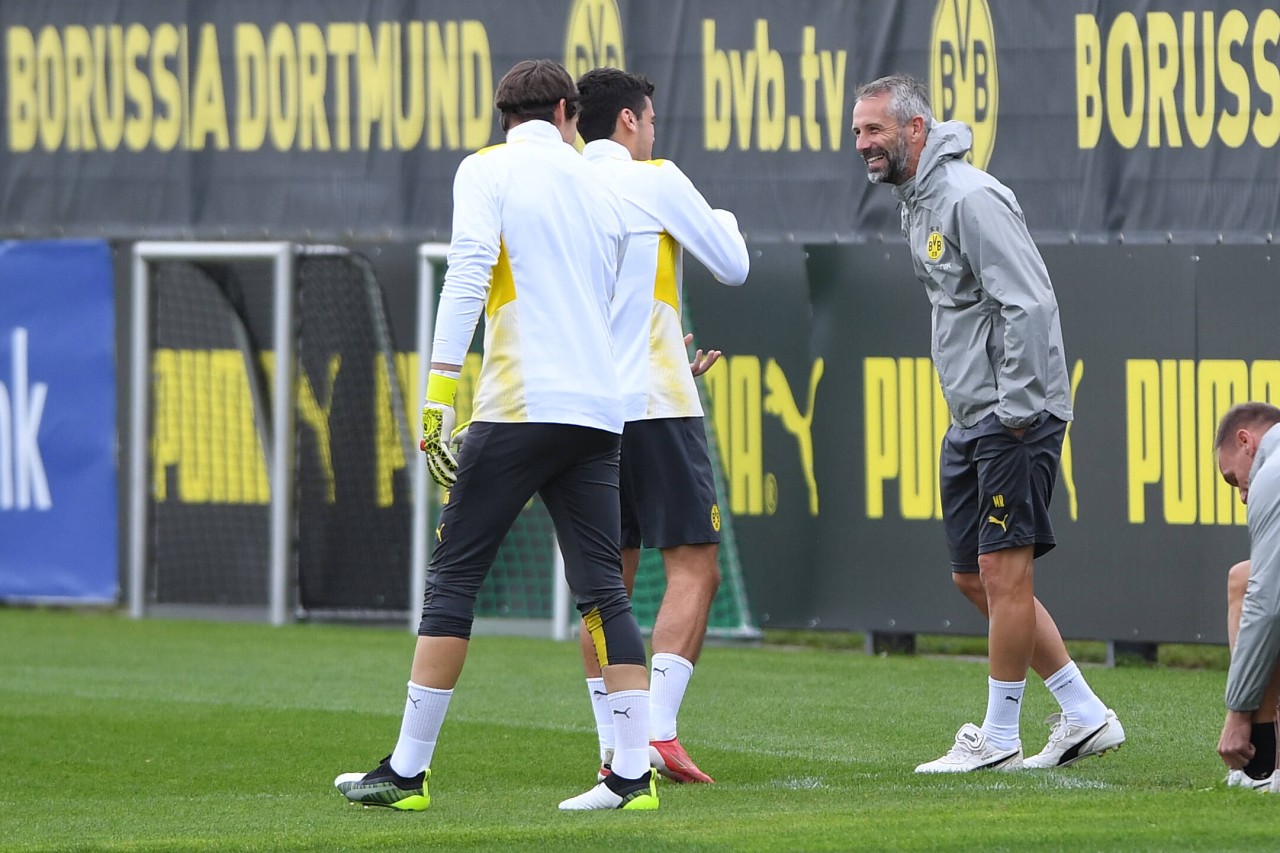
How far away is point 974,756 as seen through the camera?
6.49m

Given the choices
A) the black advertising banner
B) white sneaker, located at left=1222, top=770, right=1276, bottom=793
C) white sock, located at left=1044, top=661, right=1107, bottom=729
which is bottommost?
white sneaker, located at left=1222, top=770, right=1276, bottom=793

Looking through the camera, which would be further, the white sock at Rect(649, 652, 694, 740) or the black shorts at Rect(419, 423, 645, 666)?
the white sock at Rect(649, 652, 694, 740)

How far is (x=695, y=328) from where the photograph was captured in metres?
11.2

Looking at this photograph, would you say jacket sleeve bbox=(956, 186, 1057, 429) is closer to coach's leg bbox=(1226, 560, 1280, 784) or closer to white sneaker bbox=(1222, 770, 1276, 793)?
coach's leg bbox=(1226, 560, 1280, 784)

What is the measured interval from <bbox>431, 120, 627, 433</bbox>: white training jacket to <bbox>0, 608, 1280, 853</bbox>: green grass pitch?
43.5 inches

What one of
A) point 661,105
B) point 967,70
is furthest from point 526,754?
point 661,105

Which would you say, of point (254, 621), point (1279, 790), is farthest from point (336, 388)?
point (1279, 790)

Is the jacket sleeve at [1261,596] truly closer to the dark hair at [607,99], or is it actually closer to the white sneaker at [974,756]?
the white sneaker at [974,756]

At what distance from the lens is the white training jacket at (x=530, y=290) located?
5.52 meters

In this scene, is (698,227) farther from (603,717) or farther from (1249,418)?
(1249,418)

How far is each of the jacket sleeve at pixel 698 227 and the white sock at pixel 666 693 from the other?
1212 millimetres

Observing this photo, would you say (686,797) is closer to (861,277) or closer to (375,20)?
(861,277)

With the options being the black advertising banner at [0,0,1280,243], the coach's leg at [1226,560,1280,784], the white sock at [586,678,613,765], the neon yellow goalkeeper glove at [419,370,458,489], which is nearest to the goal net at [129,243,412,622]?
the black advertising banner at [0,0,1280,243]

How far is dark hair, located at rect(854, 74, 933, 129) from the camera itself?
6500mm
